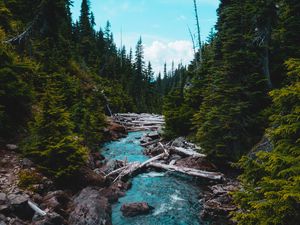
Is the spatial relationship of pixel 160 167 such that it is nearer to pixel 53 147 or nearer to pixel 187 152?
pixel 187 152

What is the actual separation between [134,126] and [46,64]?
54.0ft

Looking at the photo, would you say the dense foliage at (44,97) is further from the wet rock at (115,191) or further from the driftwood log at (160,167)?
the driftwood log at (160,167)

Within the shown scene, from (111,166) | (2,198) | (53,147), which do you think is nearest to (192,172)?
(111,166)

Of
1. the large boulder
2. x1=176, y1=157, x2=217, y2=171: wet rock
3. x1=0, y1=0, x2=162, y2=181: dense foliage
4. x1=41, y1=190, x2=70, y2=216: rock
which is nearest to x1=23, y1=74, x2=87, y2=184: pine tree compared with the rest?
x1=0, y1=0, x2=162, y2=181: dense foliage

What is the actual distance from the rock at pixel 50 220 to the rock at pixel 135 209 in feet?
9.77

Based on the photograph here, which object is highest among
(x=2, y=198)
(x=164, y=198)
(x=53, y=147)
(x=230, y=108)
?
(x=230, y=108)

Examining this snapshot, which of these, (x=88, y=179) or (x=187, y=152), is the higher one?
(x=187, y=152)

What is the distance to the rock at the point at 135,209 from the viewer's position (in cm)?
1180

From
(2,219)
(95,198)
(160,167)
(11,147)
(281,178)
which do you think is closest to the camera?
(281,178)

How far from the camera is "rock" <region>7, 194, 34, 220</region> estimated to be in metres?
9.32

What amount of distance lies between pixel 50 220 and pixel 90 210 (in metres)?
1.51

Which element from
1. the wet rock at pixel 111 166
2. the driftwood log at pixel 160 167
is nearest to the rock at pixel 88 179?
the driftwood log at pixel 160 167

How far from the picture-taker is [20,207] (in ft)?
31.0

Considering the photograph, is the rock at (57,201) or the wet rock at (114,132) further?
the wet rock at (114,132)
